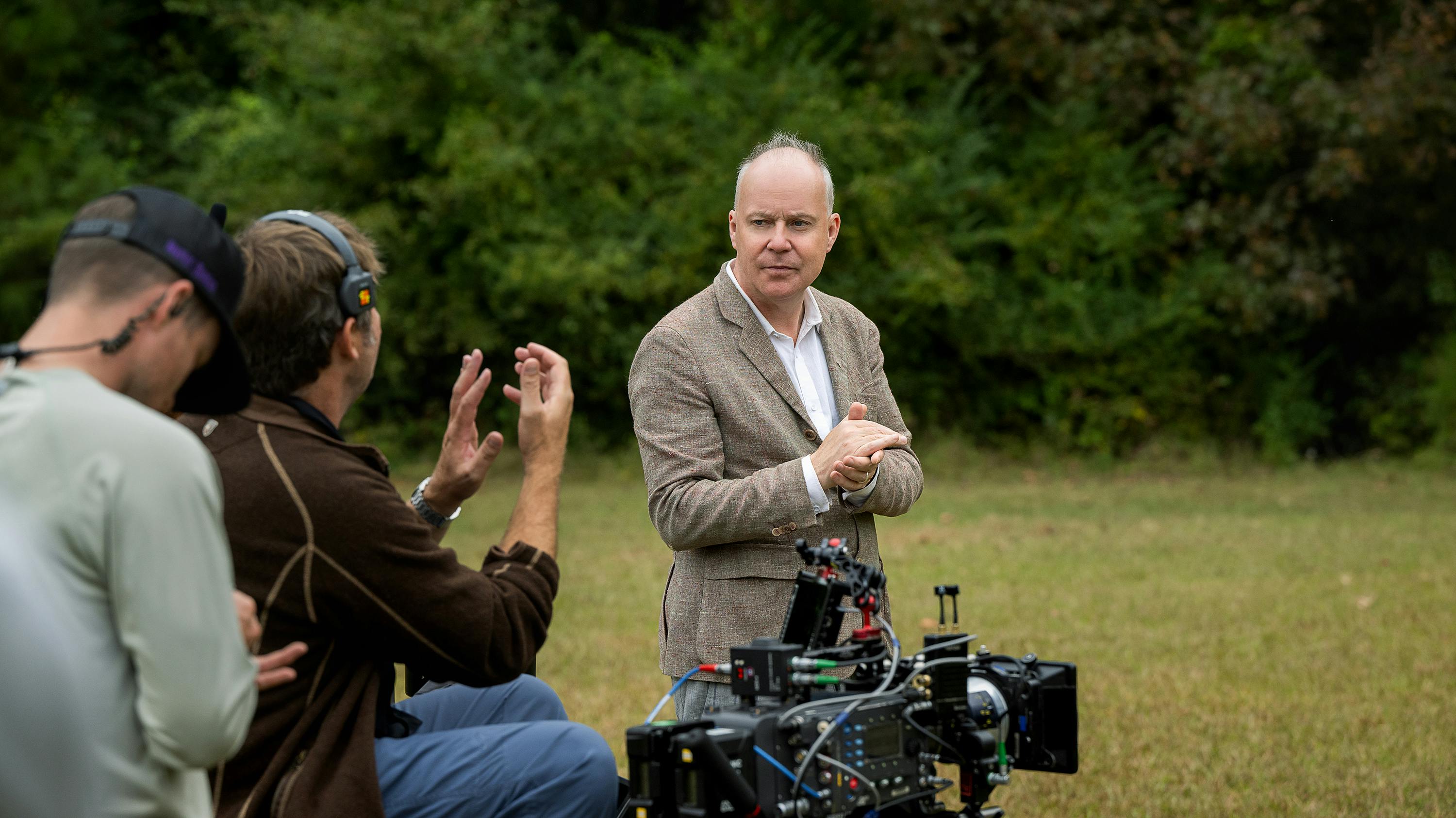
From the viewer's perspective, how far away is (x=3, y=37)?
19.3 m

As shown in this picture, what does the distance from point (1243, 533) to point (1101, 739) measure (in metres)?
5.91

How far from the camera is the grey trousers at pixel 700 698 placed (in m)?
3.36

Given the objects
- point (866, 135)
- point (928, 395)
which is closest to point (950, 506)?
point (928, 395)

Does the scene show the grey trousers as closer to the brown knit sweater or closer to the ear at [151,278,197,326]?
the brown knit sweater

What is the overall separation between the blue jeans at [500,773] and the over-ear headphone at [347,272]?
2.75ft

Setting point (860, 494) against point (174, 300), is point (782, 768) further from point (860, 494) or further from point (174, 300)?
point (174, 300)

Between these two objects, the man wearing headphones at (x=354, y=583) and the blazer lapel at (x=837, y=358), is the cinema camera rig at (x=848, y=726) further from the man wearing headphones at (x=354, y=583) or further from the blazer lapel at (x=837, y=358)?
the blazer lapel at (x=837, y=358)

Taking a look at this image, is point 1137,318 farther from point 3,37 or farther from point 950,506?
point 3,37

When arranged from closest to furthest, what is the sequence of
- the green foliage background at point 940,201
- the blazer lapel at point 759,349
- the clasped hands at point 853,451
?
the clasped hands at point 853,451, the blazer lapel at point 759,349, the green foliage background at point 940,201

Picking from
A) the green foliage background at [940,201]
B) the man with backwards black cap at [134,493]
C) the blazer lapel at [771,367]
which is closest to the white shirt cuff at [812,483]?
the blazer lapel at [771,367]

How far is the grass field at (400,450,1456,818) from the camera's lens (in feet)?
16.2

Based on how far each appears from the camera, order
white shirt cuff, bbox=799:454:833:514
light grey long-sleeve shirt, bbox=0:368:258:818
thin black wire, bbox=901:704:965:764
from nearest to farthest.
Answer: light grey long-sleeve shirt, bbox=0:368:258:818, thin black wire, bbox=901:704:965:764, white shirt cuff, bbox=799:454:833:514

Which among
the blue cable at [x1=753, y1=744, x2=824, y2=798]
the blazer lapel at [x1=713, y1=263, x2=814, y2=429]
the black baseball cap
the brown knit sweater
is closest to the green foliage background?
the blazer lapel at [x1=713, y1=263, x2=814, y2=429]

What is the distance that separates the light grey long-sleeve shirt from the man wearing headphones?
0.62 metres
